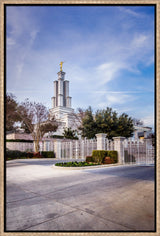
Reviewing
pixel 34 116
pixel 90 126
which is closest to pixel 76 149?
pixel 90 126

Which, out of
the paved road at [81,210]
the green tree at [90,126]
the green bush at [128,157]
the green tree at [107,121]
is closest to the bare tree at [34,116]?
the green tree at [90,126]

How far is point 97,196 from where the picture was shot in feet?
11.7

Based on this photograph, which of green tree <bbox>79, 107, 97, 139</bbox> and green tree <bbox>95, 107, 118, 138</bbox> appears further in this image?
green tree <bbox>79, 107, 97, 139</bbox>

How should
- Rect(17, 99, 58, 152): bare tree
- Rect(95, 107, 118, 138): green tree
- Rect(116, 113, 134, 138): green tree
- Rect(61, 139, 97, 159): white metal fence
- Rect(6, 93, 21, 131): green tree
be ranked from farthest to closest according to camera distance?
Rect(17, 99, 58, 152): bare tree, Rect(116, 113, 134, 138): green tree, Rect(95, 107, 118, 138): green tree, Rect(6, 93, 21, 131): green tree, Rect(61, 139, 97, 159): white metal fence

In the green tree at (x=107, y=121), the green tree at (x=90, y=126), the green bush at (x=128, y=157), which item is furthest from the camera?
the green tree at (x=90, y=126)

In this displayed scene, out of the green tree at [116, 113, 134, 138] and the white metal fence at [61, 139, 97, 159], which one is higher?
the green tree at [116, 113, 134, 138]

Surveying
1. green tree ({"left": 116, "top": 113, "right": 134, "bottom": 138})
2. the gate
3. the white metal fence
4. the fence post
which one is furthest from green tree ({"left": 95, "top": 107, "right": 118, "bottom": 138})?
the gate

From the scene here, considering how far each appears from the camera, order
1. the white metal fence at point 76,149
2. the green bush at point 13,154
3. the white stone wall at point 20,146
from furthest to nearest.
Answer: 1. the white stone wall at point 20,146
2. the green bush at point 13,154
3. the white metal fence at point 76,149

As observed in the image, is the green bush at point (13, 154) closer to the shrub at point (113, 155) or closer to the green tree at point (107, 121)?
the green tree at point (107, 121)

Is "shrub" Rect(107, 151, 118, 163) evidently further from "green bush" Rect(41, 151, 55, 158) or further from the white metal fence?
"green bush" Rect(41, 151, 55, 158)

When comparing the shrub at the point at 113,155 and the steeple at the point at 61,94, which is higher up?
the steeple at the point at 61,94

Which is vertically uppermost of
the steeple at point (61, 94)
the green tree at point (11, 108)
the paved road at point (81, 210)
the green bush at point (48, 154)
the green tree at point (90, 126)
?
the steeple at point (61, 94)

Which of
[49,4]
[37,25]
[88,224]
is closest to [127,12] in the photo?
[49,4]

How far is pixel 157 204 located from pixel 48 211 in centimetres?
187
